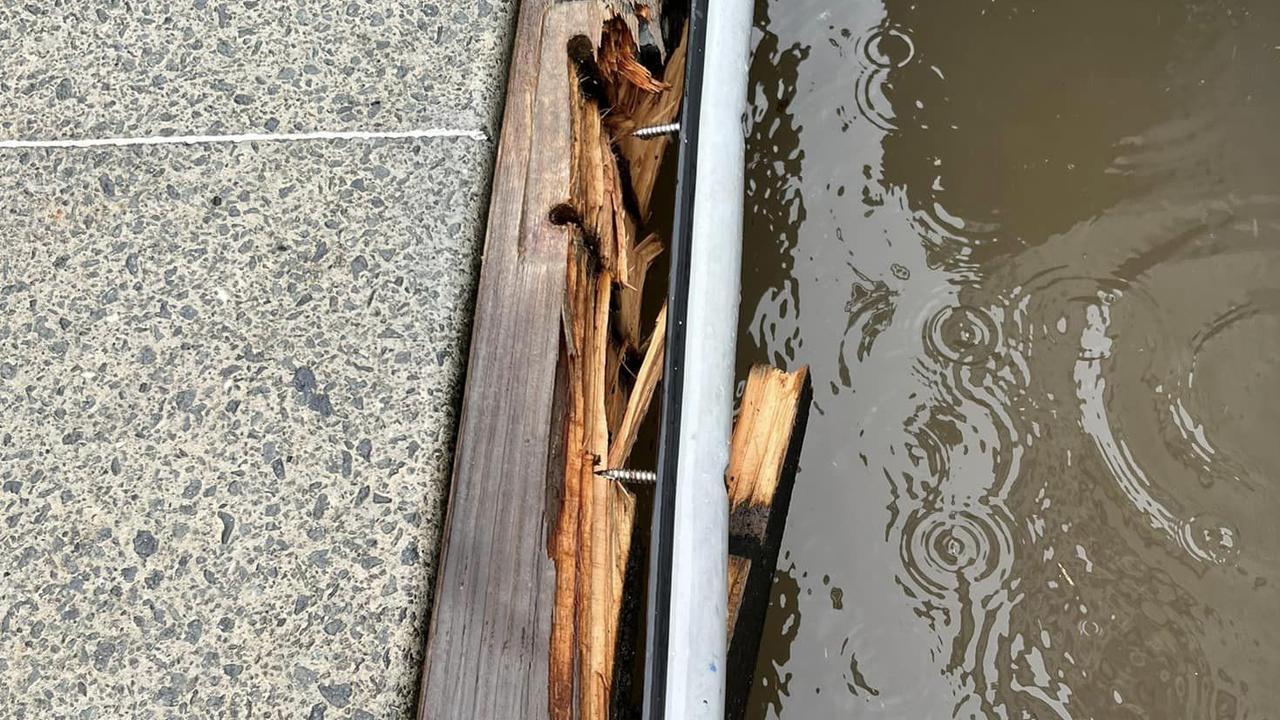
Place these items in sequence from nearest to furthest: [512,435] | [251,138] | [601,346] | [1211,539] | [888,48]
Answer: [512,435] → [601,346] → [251,138] → [1211,539] → [888,48]

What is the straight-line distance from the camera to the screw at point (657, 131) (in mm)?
1820

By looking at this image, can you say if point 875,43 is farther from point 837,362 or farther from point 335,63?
point 335,63

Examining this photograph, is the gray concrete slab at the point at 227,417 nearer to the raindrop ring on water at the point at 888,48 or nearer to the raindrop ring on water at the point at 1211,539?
the raindrop ring on water at the point at 888,48

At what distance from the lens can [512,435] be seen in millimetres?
1550

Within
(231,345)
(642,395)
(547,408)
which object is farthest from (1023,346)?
(231,345)

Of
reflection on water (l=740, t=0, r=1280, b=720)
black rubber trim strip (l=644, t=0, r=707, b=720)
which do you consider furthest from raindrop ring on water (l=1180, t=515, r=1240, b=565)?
black rubber trim strip (l=644, t=0, r=707, b=720)

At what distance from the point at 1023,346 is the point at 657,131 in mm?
890

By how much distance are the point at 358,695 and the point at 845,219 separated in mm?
1388

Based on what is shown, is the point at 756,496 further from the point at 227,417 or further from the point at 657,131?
the point at 227,417

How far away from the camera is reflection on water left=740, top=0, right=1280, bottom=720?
186 centimetres

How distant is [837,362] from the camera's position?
81.0 inches

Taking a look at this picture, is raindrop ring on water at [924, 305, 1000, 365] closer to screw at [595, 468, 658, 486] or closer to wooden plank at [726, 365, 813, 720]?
wooden plank at [726, 365, 813, 720]

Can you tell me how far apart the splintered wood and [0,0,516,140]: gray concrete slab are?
20 centimetres

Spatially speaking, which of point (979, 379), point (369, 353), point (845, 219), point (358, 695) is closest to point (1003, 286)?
point (979, 379)
